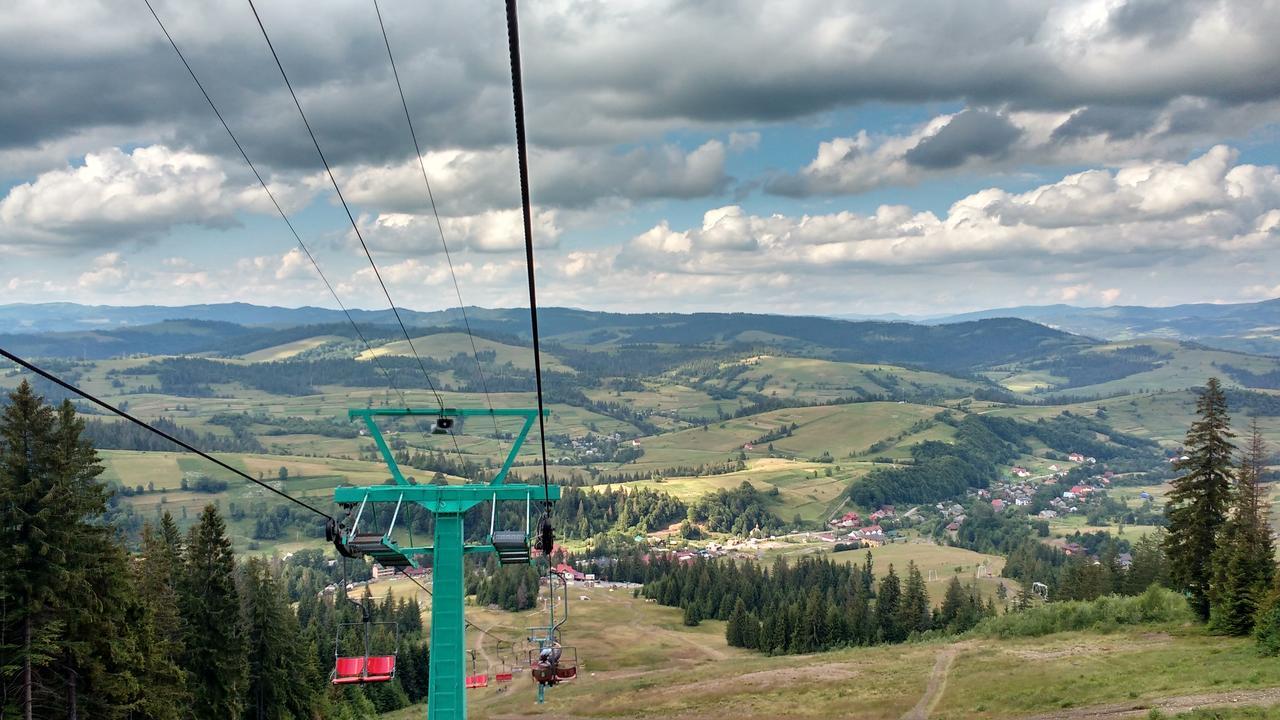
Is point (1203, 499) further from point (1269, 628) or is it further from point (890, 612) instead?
point (890, 612)

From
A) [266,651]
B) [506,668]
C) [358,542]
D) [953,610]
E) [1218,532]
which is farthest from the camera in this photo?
[506,668]

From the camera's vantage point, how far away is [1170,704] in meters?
36.2

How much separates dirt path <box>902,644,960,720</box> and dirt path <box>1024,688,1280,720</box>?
672 cm

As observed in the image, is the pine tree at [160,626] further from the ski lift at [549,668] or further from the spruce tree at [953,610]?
the spruce tree at [953,610]

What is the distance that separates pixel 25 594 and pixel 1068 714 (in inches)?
1663

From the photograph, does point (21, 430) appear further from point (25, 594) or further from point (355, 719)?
point (355, 719)

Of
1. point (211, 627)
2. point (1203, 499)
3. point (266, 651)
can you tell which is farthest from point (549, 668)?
point (1203, 499)

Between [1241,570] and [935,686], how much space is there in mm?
17230

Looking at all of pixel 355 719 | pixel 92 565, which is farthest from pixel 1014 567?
pixel 92 565

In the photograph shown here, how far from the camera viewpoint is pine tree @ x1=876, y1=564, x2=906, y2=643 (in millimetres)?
94500

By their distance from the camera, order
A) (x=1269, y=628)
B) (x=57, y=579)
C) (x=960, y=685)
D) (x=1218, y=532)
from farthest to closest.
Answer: (x=1218, y=532) → (x=960, y=685) → (x=1269, y=628) → (x=57, y=579)

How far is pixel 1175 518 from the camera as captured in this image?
56.2m

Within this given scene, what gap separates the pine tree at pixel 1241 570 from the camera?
1857 inches

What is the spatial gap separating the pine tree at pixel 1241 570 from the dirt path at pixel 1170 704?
12.4 m
